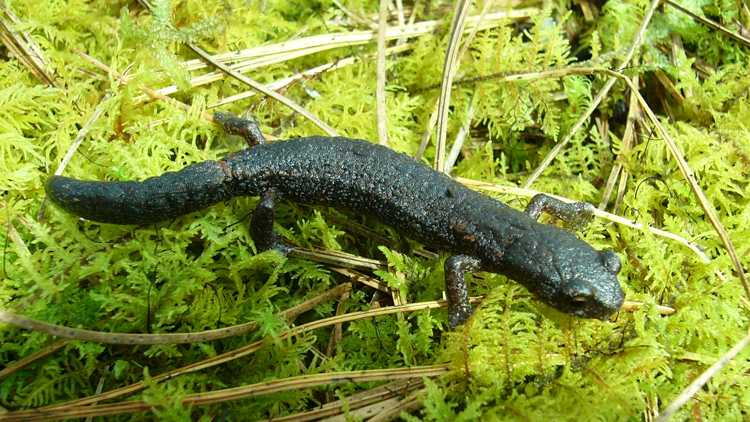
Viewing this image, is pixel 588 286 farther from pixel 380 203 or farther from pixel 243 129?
pixel 243 129

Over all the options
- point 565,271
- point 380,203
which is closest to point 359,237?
point 380,203

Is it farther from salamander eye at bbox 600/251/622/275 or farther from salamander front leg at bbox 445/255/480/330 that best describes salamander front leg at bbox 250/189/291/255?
salamander eye at bbox 600/251/622/275

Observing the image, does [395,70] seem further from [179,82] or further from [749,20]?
[749,20]

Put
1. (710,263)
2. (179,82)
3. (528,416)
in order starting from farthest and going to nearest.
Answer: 1. (179,82)
2. (710,263)
3. (528,416)

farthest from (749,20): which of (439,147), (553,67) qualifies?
(439,147)

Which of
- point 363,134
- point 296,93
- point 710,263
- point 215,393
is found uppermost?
point 296,93

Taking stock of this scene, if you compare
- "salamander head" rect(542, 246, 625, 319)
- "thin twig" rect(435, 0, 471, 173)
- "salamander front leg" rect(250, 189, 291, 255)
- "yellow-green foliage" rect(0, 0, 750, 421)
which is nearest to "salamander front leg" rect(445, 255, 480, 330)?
"yellow-green foliage" rect(0, 0, 750, 421)
